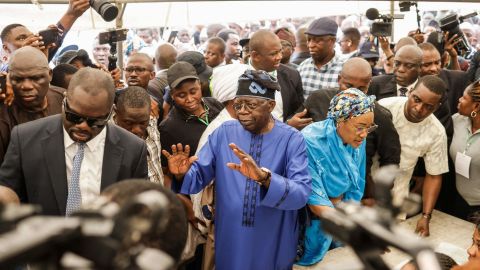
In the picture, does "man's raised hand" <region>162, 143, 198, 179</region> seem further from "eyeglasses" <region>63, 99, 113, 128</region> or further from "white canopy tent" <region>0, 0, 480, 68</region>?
"white canopy tent" <region>0, 0, 480, 68</region>

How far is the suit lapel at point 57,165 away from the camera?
7.12 ft

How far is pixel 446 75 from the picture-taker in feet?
14.9

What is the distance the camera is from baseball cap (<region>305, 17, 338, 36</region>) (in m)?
4.38

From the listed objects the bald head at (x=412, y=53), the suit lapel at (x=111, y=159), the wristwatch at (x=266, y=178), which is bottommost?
the wristwatch at (x=266, y=178)

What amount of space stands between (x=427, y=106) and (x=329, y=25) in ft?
4.42

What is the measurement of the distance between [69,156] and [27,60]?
687 mm

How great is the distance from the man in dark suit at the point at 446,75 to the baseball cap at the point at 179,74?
2136 mm

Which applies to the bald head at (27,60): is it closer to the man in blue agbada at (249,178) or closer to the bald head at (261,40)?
the man in blue agbada at (249,178)

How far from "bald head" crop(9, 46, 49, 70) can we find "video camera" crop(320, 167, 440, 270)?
213cm

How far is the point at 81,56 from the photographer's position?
3842mm

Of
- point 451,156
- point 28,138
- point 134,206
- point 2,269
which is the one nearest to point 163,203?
point 134,206

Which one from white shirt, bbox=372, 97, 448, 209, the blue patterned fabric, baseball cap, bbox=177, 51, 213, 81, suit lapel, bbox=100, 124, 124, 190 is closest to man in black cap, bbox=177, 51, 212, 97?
baseball cap, bbox=177, 51, 213, 81

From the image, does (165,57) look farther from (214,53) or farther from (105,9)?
(105,9)

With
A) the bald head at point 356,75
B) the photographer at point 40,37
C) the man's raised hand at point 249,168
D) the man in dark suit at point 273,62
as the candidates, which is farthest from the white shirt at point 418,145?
the photographer at point 40,37
